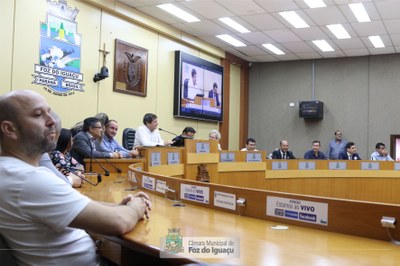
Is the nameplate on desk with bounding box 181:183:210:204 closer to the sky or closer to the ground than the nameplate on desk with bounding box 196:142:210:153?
closer to the ground

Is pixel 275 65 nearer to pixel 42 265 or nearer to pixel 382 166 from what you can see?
pixel 382 166

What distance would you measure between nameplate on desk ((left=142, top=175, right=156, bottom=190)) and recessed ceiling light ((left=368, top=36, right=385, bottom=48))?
641cm

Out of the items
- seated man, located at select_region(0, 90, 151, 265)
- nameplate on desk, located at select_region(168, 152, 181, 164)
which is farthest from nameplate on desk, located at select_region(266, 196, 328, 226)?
nameplate on desk, located at select_region(168, 152, 181, 164)

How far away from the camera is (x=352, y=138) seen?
8.85 meters

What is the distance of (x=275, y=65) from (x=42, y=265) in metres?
9.10

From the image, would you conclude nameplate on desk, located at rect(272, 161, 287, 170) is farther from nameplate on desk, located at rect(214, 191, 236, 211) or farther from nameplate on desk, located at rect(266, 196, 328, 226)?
nameplate on desk, located at rect(266, 196, 328, 226)

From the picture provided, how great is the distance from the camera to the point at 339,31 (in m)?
6.97

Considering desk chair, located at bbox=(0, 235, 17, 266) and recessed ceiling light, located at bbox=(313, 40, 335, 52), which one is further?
recessed ceiling light, located at bbox=(313, 40, 335, 52)

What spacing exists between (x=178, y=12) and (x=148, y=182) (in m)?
4.47

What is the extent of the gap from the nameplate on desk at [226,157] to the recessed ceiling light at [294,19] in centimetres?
269

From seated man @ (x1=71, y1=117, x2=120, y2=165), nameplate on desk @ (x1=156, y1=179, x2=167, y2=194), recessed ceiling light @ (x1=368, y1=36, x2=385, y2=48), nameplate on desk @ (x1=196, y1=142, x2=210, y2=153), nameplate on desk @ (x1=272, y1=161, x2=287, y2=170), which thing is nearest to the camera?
nameplate on desk @ (x1=156, y1=179, x2=167, y2=194)

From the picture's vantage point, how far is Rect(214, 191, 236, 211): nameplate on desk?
1.73 meters

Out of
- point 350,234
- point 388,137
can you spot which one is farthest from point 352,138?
point 350,234

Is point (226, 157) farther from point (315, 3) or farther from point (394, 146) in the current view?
point (394, 146)
